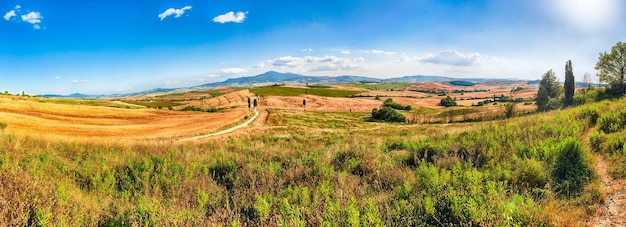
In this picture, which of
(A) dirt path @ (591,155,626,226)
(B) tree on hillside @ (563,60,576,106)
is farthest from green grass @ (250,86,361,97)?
(A) dirt path @ (591,155,626,226)

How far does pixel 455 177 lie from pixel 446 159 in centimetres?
264

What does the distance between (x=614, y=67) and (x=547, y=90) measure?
63.1 ft

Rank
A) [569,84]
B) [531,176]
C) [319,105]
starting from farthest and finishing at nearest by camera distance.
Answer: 1. [319,105]
2. [569,84]
3. [531,176]

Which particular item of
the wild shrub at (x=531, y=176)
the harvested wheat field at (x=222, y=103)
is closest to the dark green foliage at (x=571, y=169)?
the wild shrub at (x=531, y=176)

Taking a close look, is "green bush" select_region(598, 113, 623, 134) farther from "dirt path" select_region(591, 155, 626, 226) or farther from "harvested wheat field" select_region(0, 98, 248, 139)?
"harvested wheat field" select_region(0, 98, 248, 139)

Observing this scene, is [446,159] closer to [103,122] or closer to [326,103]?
[103,122]

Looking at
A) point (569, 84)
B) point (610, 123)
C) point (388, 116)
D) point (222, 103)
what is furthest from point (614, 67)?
point (222, 103)

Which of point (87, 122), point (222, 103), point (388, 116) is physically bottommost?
point (388, 116)

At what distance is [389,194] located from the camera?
586 cm

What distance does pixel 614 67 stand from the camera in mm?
52125

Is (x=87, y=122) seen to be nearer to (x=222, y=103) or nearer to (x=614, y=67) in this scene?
(x=222, y=103)

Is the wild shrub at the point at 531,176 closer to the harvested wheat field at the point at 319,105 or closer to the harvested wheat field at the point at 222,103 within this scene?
the harvested wheat field at the point at 319,105

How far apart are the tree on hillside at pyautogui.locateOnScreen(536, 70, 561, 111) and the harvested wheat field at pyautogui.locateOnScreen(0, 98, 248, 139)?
7227 centimetres

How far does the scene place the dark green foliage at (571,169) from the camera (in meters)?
5.85
